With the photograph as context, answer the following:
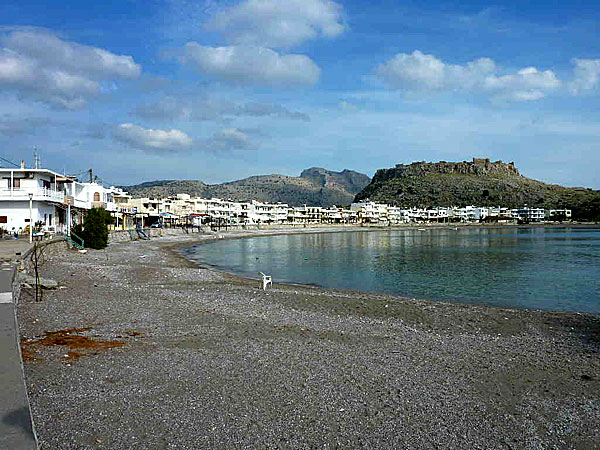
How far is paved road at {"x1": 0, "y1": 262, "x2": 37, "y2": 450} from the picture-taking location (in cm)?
408

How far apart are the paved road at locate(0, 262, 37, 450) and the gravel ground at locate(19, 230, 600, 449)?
515 mm

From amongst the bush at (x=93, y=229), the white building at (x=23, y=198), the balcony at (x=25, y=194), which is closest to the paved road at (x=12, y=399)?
the balcony at (x=25, y=194)

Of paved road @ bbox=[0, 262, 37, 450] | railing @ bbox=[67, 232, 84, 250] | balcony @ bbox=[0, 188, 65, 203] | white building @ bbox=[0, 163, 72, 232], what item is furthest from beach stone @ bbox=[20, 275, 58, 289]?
balcony @ bbox=[0, 188, 65, 203]

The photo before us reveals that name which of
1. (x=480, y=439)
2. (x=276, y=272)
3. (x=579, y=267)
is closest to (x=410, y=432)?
(x=480, y=439)

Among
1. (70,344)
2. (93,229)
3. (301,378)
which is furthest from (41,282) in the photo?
(93,229)

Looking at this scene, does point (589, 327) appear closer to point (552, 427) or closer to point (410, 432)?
point (552, 427)

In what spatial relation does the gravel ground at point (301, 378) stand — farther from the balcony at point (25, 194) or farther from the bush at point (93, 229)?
the bush at point (93, 229)

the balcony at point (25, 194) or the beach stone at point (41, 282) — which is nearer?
the beach stone at point (41, 282)

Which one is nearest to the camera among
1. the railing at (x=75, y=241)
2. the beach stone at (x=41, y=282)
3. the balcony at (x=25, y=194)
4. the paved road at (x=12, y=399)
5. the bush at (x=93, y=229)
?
the paved road at (x=12, y=399)

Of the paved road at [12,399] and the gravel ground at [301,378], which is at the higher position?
the paved road at [12,399]

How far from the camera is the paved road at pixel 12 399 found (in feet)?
13.4

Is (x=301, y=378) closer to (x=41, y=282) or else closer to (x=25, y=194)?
(x=41, y=282)

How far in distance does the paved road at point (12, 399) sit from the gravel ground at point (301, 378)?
52cm

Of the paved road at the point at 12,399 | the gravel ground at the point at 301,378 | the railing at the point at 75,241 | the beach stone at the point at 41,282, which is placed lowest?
the gravel ground at the point at 301,378
